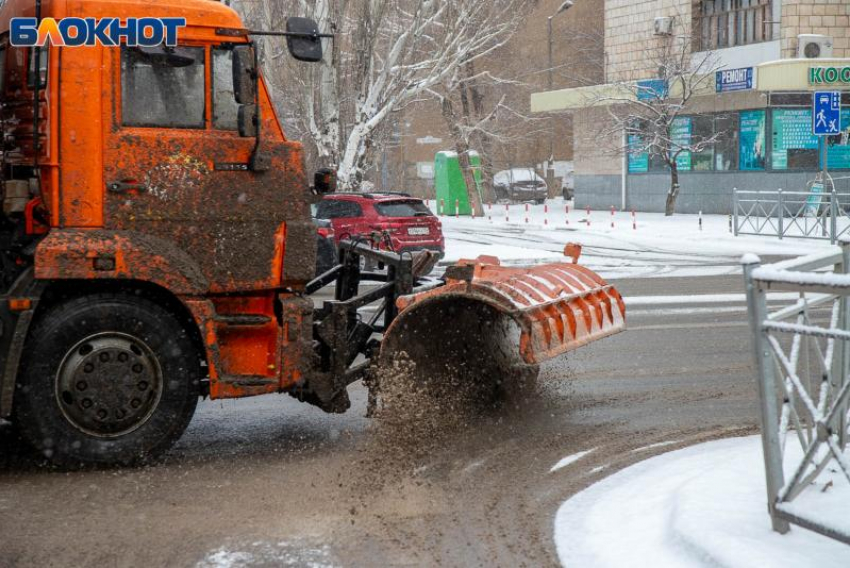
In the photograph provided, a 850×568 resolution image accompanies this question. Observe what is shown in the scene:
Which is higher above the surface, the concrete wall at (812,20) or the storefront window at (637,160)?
the concrete wall at (812,20)

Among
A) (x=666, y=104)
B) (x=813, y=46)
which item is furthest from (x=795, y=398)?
(x=666, y=104)

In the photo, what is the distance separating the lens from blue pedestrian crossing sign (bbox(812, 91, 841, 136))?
2344cm

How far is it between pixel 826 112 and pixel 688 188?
52.6ft

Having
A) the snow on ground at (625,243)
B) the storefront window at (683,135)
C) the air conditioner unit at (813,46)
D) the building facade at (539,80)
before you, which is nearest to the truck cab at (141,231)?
the snow on ground at (625,243)

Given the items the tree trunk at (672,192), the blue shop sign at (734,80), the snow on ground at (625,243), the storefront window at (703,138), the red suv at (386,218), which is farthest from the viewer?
the storefront window at (703,138)

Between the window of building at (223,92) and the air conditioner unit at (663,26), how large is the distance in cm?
3498

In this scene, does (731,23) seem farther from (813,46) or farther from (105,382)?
(105,382)

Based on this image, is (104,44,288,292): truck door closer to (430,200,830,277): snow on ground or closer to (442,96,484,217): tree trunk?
(430,200,830,277): snow on ground

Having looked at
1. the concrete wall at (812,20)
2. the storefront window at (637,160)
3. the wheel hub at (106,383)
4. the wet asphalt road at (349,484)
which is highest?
the concrete wall at (812,20)

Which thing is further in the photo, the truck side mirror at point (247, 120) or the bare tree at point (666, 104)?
the bare tree at point (666, 104)

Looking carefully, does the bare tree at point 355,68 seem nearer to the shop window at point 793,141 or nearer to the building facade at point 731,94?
the building facade at point 731,94

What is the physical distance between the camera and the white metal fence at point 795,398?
4547 mm

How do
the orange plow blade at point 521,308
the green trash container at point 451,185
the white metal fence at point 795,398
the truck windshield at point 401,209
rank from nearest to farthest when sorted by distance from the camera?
the white metal fence at point 795,398 → the orange plow blade at point 521,308 → the truck windshield at point 401,209 → the green trash container at point 451,185

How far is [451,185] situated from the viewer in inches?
1693
